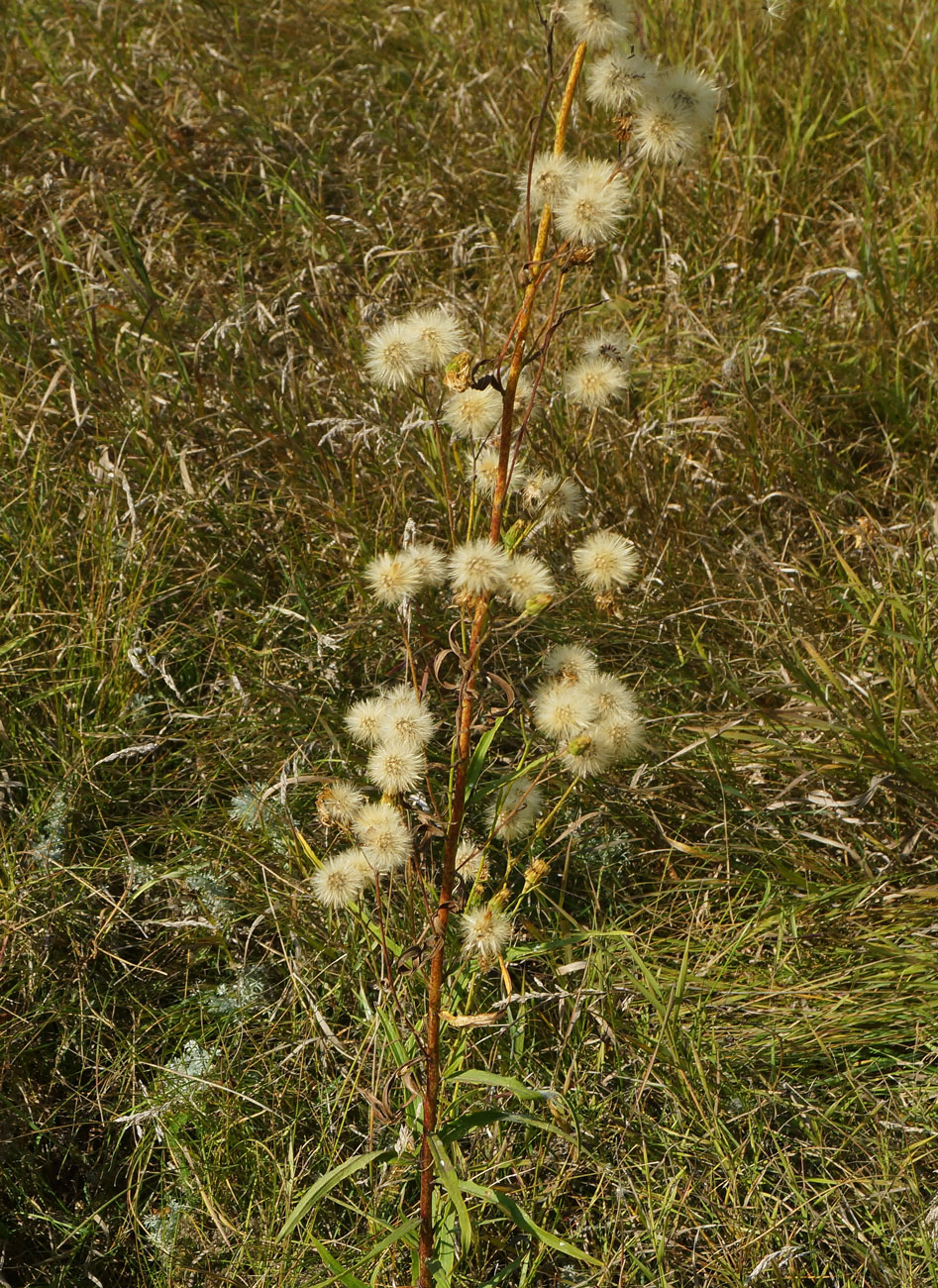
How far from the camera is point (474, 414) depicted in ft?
4.89

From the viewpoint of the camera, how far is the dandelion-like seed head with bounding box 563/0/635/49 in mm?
1245

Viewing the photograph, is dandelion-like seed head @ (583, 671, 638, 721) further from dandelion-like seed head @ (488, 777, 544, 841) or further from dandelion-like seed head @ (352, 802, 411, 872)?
dandelion-like seed head @ (352, 802, 411, 872)

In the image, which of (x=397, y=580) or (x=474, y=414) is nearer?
(x=474, y=414)

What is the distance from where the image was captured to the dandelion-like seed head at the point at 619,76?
4.46 ft

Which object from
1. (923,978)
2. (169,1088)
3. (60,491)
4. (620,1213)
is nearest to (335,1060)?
(169,1088)

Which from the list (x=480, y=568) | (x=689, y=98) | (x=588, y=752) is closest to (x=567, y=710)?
Answer: (x=588, y=752)

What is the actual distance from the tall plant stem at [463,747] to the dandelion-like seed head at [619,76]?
0.04 m

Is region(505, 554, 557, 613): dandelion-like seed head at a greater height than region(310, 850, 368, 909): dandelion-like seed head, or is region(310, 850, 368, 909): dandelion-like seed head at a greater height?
region(505, 554, 557, 613): dandelion-like seed head

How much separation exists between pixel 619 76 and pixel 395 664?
1.27 metres

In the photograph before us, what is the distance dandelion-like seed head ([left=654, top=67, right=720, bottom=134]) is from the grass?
1.11 meters

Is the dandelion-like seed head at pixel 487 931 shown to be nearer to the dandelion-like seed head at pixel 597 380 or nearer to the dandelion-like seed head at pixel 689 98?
the dandelion-like seed head at pixel 597 380

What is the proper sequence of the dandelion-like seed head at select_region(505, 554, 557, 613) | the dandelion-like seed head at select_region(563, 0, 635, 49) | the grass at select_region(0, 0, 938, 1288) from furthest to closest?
the grass at select_region(0, 0, 938, 1288) < the dandelion-like seed head at select_region(505, 554, 557, 613) < the dandelion-like seed head at select_region(563, 0, 635, 49)

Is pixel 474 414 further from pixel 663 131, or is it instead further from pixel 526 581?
pixel 663 131

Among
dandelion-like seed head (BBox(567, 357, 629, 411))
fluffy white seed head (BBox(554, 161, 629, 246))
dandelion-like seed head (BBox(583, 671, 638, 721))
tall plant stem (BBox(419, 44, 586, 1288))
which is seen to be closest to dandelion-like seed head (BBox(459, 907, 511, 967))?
tall plant stem (BBox(419, 44, 586, 1288))
